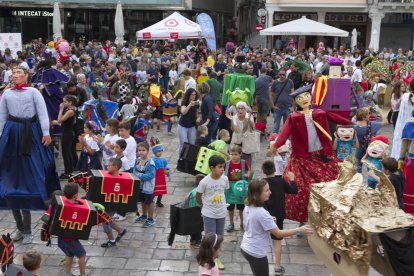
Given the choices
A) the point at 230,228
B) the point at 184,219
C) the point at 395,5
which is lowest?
the point at 230,228

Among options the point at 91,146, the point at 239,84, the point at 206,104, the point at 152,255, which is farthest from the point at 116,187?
the point at 239,84

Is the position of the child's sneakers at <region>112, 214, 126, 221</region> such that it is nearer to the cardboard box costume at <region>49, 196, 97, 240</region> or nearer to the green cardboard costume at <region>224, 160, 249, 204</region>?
the green cardboard costume at <region>224, 160, 249, 204</region>

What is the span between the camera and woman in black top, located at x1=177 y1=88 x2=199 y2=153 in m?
10.6

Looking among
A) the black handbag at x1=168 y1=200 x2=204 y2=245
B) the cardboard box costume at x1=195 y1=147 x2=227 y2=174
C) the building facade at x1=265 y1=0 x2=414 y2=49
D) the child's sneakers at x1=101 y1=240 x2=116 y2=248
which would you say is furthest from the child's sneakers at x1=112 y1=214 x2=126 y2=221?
the building facade at x1=265 y1=0 x2=414 y2=49

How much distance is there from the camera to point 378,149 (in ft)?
26.9

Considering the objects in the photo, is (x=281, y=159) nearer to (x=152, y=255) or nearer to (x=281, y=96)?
(x=152, y=255)

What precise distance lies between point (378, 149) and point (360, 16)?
107 feet

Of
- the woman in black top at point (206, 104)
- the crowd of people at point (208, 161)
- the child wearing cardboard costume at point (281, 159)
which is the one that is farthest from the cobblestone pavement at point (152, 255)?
the woman in black top at point (206, 104)

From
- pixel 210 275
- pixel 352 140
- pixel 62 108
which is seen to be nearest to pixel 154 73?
pixel 62 108

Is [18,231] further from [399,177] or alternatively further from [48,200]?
[399,177]

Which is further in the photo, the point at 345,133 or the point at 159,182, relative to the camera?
the point at 345,133

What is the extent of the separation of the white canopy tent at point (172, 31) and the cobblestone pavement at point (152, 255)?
1556 centimetres

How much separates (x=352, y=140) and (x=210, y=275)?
4.64 m

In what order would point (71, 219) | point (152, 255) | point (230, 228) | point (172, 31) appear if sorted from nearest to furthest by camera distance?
point (71, 219)
point (152, 255)
point (230, 228)
point (172, 31)
